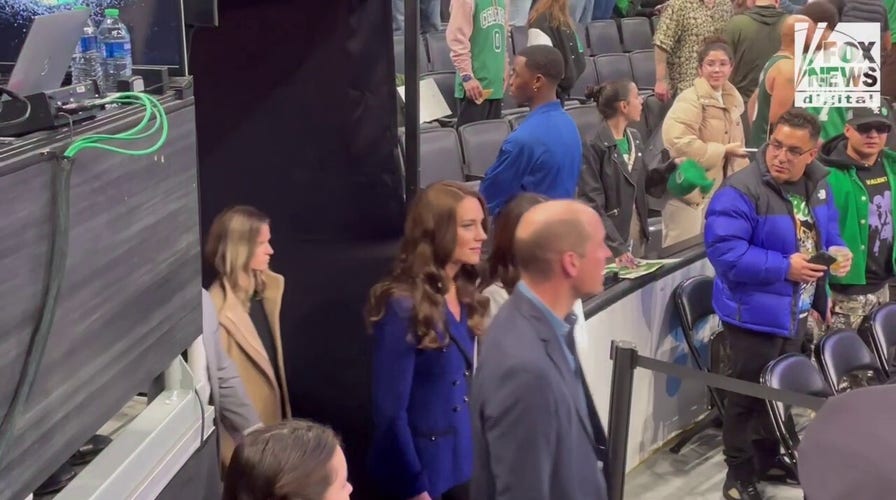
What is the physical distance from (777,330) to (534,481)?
6.95 feet

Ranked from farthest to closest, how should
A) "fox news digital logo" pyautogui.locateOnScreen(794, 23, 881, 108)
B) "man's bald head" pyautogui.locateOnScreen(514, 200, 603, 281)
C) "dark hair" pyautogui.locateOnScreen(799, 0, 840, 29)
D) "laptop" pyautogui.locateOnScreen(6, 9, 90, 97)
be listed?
"dark hair" pyautogui.locateOnScreen(799, 0, 840, 29) < "fox news digital logo" pyautogui.locateOnScreen(794, 23, 881, 108) < "man's bald head" pyautogui.locateOnScreen(514, 200, 603, 281) < "laptop" pyautogui.locateOnScreen(6, 9, 90, 97)

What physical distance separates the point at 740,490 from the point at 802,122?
1.45m

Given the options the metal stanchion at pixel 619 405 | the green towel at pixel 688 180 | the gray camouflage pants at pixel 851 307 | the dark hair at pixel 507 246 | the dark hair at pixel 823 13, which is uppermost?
the dark hair at pixel 823 13

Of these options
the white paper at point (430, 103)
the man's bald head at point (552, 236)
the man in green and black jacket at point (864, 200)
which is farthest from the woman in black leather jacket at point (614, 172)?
the man's bald head at point (552, 236)

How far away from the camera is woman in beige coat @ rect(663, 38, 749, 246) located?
5230 millimetres

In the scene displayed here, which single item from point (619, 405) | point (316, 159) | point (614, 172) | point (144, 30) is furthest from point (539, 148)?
point (144, 30)

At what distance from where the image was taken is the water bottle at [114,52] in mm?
2025

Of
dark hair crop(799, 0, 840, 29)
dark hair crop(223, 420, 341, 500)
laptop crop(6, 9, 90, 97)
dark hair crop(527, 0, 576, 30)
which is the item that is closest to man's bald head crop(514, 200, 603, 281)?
dark hair crop(223, 420, 341, 500)

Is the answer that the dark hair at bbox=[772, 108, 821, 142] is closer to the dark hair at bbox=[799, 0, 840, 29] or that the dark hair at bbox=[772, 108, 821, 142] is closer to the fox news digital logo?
the fox news digital logo

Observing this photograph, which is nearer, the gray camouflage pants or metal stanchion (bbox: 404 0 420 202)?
metal stanchion (bbox: 404 0 420 202)

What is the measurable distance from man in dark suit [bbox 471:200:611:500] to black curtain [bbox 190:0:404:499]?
98 cm

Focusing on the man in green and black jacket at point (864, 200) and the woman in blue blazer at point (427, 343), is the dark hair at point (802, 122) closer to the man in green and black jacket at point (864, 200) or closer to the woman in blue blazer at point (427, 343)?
the man in green and black jacket at point (864, 200)

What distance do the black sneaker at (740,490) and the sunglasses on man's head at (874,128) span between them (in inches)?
61.8

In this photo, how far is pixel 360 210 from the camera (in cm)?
358
